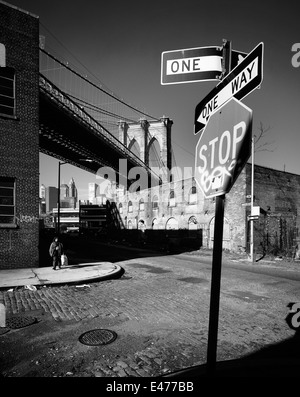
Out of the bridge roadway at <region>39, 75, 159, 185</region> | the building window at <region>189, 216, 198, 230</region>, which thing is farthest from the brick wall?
the bridge roadway at <region>39, 75, 159, 185</region>

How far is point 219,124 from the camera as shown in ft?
7.07

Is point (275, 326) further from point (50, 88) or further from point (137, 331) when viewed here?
point (50, 88)

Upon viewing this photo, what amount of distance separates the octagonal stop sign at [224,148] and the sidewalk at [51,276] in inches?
300

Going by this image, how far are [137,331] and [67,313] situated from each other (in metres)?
1.88

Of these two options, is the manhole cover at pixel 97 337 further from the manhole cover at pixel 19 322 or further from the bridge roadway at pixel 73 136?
the bridge roadway at pixel 73 136

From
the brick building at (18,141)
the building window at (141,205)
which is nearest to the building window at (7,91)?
the brick building at (18,141)

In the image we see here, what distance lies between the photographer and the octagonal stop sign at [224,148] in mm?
1868

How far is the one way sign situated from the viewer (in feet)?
6.68

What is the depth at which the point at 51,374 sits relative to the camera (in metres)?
3.26

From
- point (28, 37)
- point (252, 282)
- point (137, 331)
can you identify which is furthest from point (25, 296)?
point (28, 37)

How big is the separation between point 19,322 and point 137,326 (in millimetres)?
2352

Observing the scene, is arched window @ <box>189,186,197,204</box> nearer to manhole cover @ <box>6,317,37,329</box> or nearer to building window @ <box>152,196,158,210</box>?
building window @ <box>152,196,158,210</box>

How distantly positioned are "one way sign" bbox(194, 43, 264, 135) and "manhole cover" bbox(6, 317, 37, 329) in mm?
4955

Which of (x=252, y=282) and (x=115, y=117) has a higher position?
(x=115, y=117)
